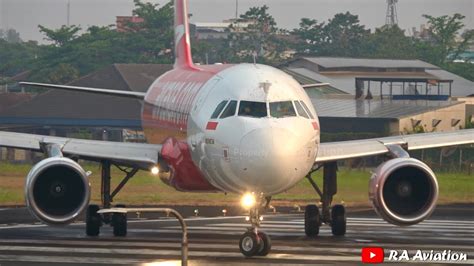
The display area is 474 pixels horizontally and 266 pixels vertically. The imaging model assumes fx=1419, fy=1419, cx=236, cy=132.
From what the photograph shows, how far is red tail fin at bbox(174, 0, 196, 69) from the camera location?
127 ft

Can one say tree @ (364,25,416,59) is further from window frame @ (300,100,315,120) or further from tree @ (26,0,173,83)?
window frame @ (300,100,315,120)

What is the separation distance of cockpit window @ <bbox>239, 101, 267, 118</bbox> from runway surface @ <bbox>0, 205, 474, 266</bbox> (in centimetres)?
259

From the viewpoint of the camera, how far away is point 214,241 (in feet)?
96.7

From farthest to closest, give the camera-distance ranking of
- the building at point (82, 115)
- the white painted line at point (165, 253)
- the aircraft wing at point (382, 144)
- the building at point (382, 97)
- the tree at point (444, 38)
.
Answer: the tree at point (444, 38) < the building at point (82, 115) < the building at point (382, 97) < the aircraft wing at point (382, 144) < the white painted line at point (165, 253)

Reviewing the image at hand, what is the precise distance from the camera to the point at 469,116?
68.6 m

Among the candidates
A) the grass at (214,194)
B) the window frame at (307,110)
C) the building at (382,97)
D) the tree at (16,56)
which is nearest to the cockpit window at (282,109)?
the window frame at (307,110)

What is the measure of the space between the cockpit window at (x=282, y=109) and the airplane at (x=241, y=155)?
24mm

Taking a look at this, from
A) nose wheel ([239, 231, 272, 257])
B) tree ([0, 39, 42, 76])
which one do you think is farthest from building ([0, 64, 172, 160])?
nose wheel ([239, 231, 272, 257])

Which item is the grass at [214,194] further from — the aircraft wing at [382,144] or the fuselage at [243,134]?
the fuselage at [243,134]

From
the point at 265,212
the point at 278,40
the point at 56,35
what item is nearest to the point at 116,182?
the point at 265,212

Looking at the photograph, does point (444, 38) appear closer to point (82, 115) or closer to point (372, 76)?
point (372, 76)

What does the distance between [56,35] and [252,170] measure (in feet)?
273

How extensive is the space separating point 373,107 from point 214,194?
89.3ft

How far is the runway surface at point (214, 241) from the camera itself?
25.7 m
